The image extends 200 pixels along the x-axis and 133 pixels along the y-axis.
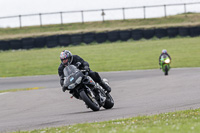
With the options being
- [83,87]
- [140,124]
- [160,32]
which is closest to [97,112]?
[83,87]

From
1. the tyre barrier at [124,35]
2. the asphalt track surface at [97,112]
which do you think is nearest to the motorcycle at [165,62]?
the asphalt track surface at [97,112]

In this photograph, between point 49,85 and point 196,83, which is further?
point 49,85

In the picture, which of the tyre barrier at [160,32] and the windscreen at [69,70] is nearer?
the windscreen at [69,70]

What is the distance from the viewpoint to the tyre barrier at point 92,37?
37219mm

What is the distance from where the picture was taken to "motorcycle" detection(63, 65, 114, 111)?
33.5 feet

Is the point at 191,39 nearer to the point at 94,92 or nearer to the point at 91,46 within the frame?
the point at 91,46

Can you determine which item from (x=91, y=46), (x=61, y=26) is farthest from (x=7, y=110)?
(x=61, y=26)

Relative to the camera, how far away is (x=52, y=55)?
3488 cm

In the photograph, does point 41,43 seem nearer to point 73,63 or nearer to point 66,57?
point 73,63

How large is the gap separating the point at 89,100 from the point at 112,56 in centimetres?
2251

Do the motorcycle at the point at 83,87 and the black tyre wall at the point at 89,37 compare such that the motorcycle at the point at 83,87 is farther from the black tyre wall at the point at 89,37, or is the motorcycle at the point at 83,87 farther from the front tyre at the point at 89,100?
the black tyre wall at the point at 89,37

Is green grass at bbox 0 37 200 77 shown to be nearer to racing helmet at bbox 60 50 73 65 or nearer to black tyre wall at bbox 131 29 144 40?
black tyre wall at bbox 131 29 144 40

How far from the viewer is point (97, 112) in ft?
34.3

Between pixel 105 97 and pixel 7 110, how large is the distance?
11.1ft
